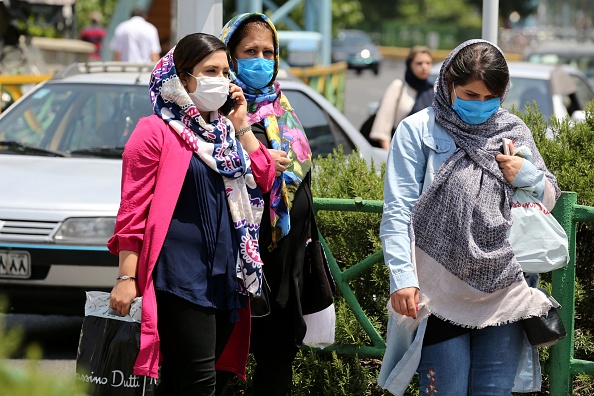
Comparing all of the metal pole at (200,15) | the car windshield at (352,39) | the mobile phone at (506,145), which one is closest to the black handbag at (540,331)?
the mobile phone at (506,145)

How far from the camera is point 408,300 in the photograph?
10.8 feet

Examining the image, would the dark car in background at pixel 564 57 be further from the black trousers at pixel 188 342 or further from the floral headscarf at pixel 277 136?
the black trousers at pixel 188 342

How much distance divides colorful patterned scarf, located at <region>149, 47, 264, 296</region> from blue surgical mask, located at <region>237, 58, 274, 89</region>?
0.21 metres

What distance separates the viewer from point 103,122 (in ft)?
23.8

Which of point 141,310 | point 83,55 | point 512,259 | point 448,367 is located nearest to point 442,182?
point 512,259

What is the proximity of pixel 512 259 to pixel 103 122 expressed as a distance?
14.4 feet

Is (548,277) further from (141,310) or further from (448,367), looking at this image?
(141,310)

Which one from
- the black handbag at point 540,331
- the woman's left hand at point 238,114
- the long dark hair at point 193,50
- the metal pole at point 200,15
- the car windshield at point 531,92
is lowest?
the black handbag at point 540,331

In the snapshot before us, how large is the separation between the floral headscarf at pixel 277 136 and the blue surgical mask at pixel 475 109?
0.63 metres

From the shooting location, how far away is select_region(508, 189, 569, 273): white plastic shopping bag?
343 centimetres

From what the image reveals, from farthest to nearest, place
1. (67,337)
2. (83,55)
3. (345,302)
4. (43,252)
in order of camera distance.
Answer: (83,55) → (67,337) → (43,252) → (345,302)

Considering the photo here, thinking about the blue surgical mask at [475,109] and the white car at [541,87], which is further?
the white car at [541,87]

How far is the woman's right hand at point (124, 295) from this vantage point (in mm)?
3279

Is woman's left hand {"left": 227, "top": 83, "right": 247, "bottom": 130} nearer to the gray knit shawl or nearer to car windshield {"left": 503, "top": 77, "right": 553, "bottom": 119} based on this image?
the gray knit shawl
